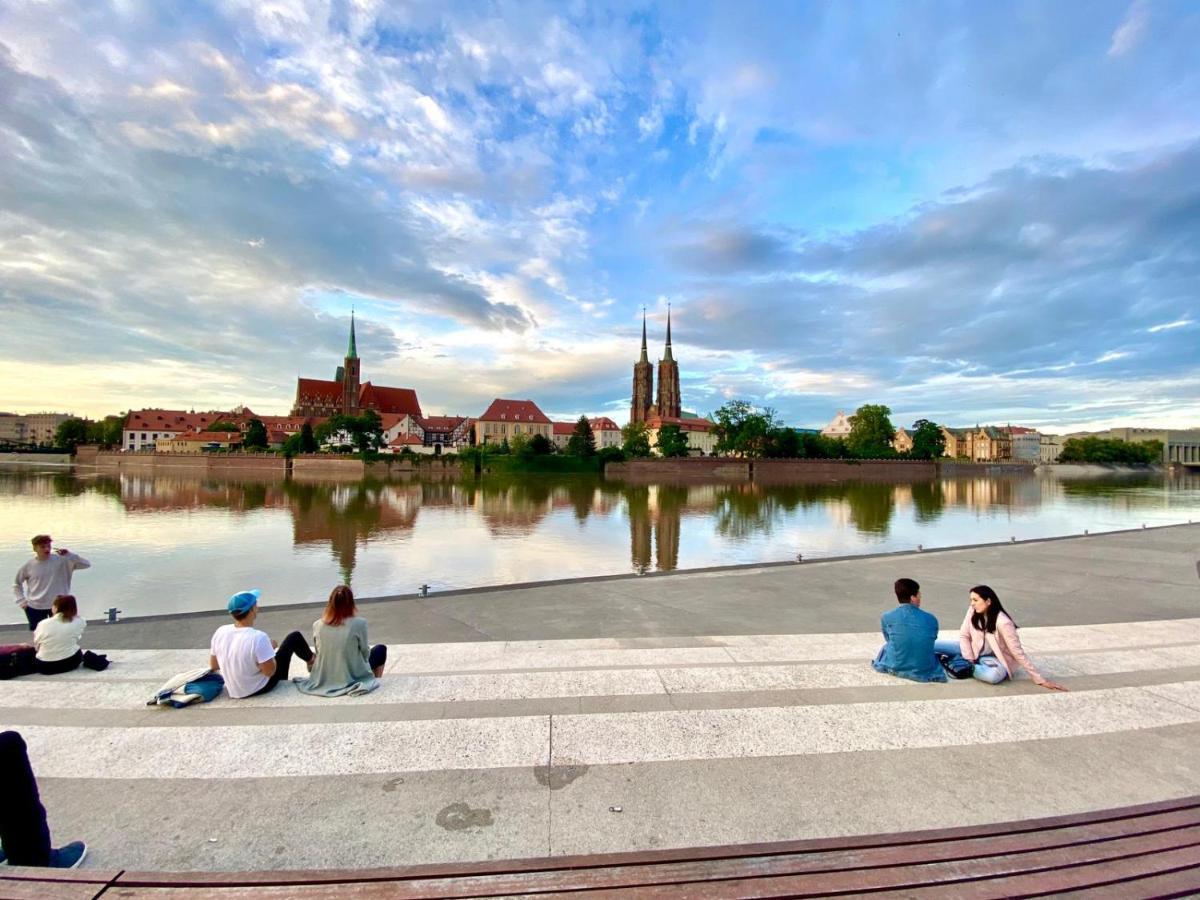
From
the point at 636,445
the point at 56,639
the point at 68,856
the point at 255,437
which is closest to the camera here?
the point at 68,856

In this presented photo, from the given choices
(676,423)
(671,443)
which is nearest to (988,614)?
(671,443)

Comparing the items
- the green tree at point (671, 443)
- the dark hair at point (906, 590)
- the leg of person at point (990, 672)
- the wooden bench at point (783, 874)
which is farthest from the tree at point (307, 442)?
the wooden bench at point (783, 874)

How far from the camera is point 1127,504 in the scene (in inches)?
1783

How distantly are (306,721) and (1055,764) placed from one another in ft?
16.6

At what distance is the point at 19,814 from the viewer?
9.14 feet

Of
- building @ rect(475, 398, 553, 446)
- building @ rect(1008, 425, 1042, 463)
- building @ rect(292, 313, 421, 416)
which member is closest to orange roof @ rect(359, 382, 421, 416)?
building @ rect(292, 313, 421, 416)

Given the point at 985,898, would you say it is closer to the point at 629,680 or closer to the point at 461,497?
the point at 629,680

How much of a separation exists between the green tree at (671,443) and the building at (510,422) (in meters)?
36.5

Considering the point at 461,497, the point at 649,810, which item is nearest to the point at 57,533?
the point at 461,497

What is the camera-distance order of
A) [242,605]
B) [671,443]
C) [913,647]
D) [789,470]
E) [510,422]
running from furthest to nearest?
[510,422] < [789,470] < [671,443] < [913,647] < [242,605]

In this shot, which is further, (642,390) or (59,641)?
(642,390)

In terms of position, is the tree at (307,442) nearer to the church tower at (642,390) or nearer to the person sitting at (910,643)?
the church tower at (642,390)

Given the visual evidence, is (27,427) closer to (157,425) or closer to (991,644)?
(157,425)

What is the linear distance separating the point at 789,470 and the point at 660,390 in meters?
44.2
